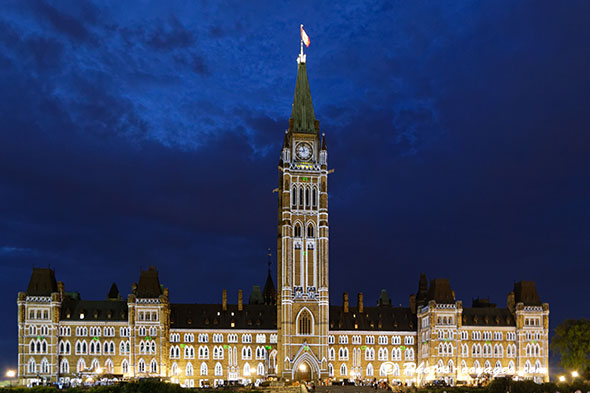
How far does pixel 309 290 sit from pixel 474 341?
98.7 ft

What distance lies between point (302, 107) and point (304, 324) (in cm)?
3914

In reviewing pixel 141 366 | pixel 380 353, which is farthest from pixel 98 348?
pixel 380 353

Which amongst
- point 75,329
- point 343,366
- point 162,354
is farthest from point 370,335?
point 75,329

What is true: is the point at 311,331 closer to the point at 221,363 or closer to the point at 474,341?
the point at 221,363

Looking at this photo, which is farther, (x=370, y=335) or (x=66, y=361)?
(x=370, y=335)

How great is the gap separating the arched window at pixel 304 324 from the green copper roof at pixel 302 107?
32566mm

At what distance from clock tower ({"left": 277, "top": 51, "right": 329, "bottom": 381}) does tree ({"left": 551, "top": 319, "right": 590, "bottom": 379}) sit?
3782 centimetres

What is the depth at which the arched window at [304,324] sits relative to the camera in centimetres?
Result: 13062

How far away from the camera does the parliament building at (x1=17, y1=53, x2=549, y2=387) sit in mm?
125875

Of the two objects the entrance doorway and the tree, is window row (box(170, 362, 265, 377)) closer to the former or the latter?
the entrance doorway

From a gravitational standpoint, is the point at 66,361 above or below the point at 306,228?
below

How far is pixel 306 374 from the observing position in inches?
5133

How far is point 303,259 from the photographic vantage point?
433 feet

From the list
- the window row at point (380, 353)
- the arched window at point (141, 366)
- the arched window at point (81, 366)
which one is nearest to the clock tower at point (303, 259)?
the window row at point (380, 353)
